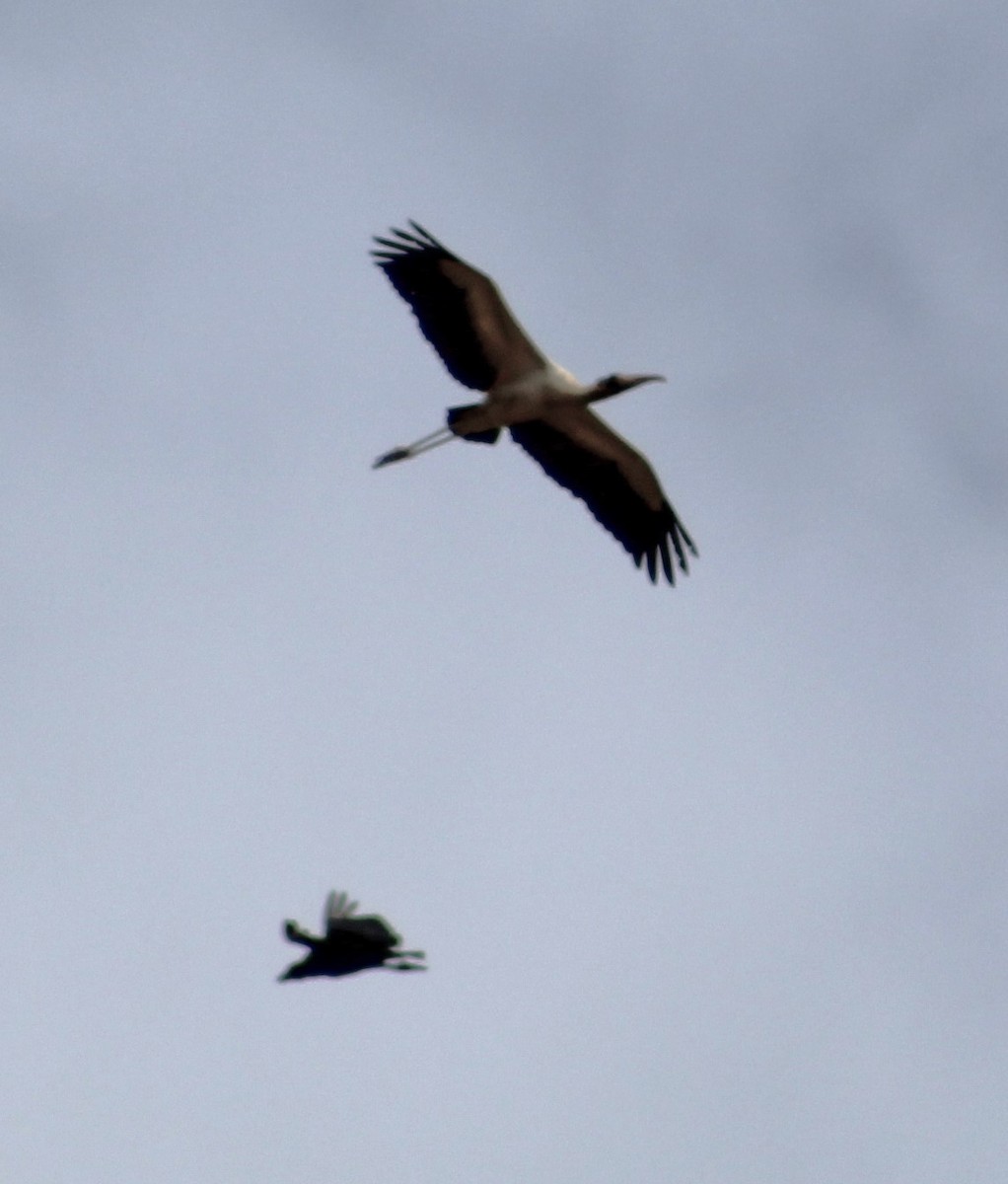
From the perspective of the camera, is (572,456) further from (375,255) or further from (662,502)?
(375,255)

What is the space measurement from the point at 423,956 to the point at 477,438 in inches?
453

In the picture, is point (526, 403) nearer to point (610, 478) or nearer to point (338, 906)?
point (610, 478)

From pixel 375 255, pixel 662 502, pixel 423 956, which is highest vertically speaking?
pixel 375 255

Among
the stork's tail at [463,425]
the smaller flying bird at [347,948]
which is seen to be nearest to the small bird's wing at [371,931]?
the smaller flying bird at [347,948]

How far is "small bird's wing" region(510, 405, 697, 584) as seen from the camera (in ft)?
98.7

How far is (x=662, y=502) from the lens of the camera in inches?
1216

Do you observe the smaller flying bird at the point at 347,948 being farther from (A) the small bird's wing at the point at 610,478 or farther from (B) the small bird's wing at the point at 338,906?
(A) the small bird's wing at the point at 610,478

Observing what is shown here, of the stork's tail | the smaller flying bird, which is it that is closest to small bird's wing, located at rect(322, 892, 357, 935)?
the smaller flying bird

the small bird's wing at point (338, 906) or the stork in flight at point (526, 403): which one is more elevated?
the stork in flight at point (526, 403)

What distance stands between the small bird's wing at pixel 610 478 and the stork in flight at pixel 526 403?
0.01 metres

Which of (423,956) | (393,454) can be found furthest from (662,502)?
(423,956)

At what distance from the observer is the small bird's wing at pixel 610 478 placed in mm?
30094

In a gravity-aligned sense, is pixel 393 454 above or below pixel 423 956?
above

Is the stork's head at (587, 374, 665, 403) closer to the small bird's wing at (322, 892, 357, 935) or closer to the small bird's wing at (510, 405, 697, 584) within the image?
the small bird's wing at (510, 405, 697, 584)
